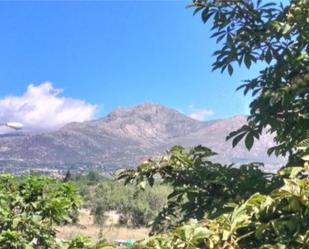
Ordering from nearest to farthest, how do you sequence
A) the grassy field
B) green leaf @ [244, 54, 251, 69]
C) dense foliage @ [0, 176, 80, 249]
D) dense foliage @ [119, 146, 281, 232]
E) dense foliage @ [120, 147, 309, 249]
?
1. dense foliage @ [120, 147, 309, 249]
2. dense foliage @ [119, 146, 281, 232]
3. green leaf @ [244, 54, 251, 69]
4. dense foliage @ [0, 176, 80, 249]
5. the grassy field

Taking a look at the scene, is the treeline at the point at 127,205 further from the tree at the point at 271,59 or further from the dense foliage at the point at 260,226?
the dense foliage at the point at 260,226

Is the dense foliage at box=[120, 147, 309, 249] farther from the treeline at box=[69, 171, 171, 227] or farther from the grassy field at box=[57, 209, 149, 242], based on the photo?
the treeline at box=[69, 171, 171, 227]

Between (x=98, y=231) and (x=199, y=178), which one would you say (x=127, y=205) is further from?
(x=199, y=178)

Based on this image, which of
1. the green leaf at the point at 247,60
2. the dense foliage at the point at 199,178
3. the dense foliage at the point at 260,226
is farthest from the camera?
the green leaf at the point at 247,60

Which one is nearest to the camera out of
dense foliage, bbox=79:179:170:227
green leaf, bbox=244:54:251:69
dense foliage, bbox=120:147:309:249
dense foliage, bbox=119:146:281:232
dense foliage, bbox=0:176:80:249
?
dense foliage, bbox=120:147:309:249

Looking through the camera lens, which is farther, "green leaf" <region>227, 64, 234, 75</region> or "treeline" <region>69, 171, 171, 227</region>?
"treeline" <region>69, 171, 171, 227</region>

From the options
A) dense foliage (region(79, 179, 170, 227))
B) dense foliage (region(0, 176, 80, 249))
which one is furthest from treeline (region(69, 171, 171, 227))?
dense foliage (region(0, 176, 80, 249))

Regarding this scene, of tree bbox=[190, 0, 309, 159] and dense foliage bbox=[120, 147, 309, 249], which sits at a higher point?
tree bbox=[190, 0, 309, 159]

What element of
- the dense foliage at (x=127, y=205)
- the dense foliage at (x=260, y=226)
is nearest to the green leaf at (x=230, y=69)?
the dense foliage at (x=260, y=226)

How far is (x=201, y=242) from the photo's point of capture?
2010mm

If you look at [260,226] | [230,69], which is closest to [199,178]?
[230,69]

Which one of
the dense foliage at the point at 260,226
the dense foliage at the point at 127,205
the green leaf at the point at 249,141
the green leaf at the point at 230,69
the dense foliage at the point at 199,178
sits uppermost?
the green leaf at the point at 230,69

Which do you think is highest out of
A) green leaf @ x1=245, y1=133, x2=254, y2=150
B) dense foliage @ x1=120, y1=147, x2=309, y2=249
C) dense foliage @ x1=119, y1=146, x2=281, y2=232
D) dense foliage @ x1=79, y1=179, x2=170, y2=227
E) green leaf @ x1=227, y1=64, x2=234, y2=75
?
green leaf @ x1=227, y1=64, x2=234, y2=75

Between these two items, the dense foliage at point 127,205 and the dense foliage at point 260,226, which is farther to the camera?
the dense foliage at point 127,205
